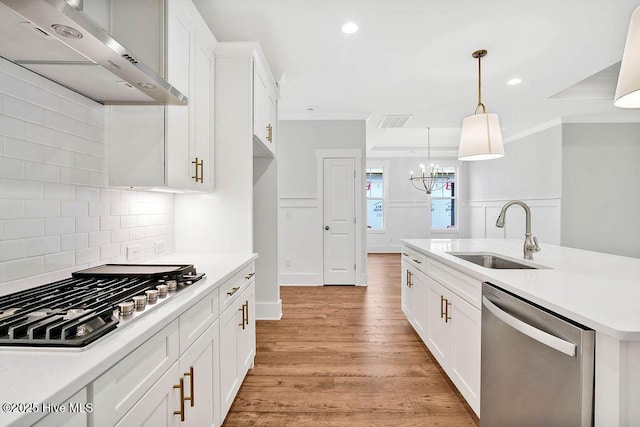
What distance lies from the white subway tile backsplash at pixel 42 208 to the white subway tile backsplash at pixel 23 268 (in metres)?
0.18

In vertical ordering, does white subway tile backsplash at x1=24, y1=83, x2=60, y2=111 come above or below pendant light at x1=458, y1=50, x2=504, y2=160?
below

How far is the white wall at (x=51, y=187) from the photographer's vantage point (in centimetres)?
120

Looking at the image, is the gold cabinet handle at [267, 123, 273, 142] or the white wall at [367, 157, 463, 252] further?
the white wall at [367, 157, 463, 252]

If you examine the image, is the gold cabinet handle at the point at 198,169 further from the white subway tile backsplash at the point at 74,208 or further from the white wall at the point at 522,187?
the white wall at the point at 522,187

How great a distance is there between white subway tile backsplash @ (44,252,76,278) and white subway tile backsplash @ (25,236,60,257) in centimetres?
3

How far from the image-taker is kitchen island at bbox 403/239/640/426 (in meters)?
0.89

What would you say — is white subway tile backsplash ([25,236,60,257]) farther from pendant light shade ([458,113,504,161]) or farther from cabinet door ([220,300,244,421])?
pendant light shade ([458,113,504,161])

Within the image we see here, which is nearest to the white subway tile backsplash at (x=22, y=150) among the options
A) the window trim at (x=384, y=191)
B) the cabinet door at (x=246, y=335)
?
the cabinet door at (x=246, y=335)

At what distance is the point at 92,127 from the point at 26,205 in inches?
21.2

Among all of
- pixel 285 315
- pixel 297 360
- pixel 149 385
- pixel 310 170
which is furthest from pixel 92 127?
pixel 310 170

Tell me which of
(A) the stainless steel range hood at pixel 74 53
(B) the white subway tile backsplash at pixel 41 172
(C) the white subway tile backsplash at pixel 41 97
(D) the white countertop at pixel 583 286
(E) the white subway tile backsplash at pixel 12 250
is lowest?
(D) the white countertop at pixel 583 286

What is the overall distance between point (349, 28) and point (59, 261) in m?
2.47

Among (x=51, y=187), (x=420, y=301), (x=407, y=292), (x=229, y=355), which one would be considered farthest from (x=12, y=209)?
(x=407, y=292)

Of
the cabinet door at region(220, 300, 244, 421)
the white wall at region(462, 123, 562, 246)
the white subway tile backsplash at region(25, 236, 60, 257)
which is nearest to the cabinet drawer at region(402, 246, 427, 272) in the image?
the cabinet door at region(220, 300, 244, 421)
